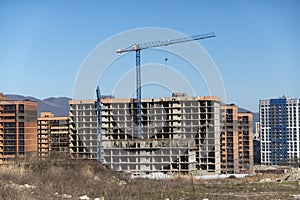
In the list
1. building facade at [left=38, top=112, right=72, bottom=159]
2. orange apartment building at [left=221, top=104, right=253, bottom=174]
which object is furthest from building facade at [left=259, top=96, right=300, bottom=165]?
building facade at [left=38, top=112, right=72, bottom=159]

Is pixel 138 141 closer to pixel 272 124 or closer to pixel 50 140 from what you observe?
pixel 50 140

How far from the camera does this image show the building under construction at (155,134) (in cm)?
4312

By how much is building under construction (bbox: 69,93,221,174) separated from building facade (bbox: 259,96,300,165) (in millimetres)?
44509

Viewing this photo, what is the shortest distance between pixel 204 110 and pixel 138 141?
951 centimetres

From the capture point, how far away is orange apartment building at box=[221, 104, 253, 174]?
58.7m

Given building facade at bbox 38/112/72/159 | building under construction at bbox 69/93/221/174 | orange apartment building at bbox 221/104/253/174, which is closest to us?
building under construction at bbox 69/93/221/174

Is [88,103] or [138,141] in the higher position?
[88,103]

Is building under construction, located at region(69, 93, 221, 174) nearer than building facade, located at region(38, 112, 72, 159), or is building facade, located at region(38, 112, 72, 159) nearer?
building under construction, located at region(69, 93, 221, 174)

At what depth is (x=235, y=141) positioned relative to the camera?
198 ft

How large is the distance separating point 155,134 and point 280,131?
52.3m

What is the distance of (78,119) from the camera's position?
54.6 m

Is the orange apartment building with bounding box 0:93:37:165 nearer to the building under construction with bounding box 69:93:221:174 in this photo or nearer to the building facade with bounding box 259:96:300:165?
the building under construction with bounding box 69:93:221:174

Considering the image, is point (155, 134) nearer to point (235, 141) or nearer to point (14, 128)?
point (235, 141)

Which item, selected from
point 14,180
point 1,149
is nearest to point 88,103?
point 1,149
